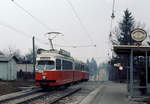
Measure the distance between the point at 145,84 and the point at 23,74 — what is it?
32.1 m

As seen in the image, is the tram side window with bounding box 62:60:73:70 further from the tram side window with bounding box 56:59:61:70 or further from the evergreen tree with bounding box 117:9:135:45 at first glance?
the evergreen tree with bounding box 117:9:135:45

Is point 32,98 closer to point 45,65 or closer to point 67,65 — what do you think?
point 45,65

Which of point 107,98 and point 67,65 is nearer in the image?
point 107,98

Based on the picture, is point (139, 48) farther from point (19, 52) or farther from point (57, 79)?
→ point (19, 52)

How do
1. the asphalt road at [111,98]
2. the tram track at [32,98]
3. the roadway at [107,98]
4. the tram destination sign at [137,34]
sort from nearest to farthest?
the asphalt road at [111,98]
the roadway at [107,98]
the tram destination sign at [137,34]
the tram track at [32,98]

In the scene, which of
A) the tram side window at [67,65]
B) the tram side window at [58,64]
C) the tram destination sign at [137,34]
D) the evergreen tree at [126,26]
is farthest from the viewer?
the evergreen tree at [126,26]

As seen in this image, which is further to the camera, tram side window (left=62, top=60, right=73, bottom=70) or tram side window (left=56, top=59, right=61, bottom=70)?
tram side window (left=62, top=60, right=73, bottom=70)

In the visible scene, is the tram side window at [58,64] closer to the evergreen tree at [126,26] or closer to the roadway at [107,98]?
the roadway at [107,98]

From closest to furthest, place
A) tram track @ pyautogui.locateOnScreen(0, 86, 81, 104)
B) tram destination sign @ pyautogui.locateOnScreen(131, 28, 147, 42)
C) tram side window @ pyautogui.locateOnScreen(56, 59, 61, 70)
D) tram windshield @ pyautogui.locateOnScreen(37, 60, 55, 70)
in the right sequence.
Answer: tram destination sign @ pyautogui.locateOnScreen(131, 28, 147, 42), tram track @ pyautogui.locateOnScreen(0, 86, 81, 104), tram windshield @ pyautogui.locateOnScreen(37, 60, 55, 70), tram side window @ pyautogui.locateOnScreen(56, 59, 61, 70)

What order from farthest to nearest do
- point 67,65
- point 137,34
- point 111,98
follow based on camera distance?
point 67,65
point 111,98
point 137,34

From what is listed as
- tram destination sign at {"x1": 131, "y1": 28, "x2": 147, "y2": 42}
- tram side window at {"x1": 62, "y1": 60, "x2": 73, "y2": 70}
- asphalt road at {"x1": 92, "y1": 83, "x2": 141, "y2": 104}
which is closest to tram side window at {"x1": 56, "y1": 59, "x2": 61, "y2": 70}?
tram side window at {"x1": 62, "y1": 60, "x2": 73, "y2": 70}

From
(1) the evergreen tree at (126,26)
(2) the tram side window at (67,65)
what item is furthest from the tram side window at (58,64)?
(1) the evergreen tree at (126,26)

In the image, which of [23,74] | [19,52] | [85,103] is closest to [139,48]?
[85,103]

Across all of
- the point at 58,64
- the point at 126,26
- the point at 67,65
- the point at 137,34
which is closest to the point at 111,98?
the point at 137,34
